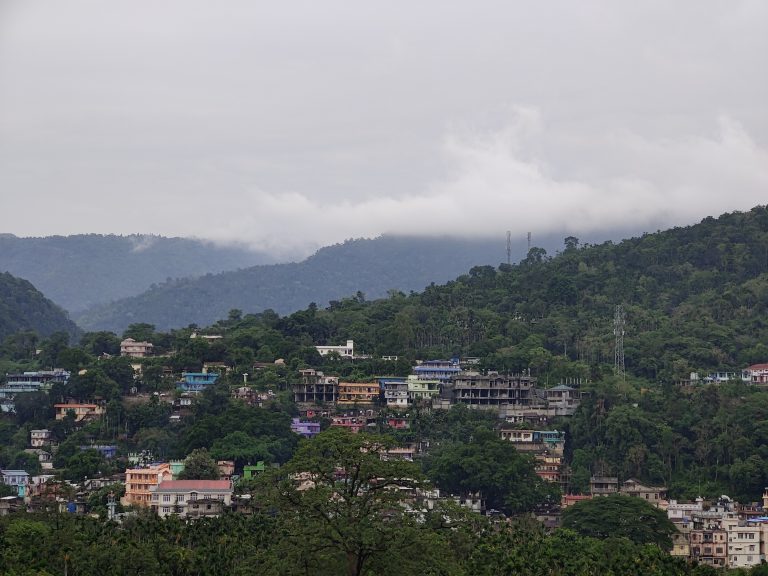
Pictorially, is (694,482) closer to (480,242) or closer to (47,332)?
(47,332)

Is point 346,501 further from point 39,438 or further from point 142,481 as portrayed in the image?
point 39,438

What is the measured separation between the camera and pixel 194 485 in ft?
178

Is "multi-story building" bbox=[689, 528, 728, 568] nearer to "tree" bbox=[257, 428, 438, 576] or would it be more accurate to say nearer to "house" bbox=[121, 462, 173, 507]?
"house" bbox=[121, 462, 173, 507]

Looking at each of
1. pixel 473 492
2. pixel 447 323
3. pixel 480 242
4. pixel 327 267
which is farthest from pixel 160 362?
pixel 480 242

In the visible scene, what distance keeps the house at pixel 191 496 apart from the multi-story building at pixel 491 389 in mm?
16235

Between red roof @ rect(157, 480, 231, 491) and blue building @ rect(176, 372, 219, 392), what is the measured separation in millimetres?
14685

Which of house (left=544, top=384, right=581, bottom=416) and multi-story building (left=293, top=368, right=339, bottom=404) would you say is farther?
multi-story building (left=293, top=368, right=339, bottom=404)

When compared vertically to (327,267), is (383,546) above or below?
below

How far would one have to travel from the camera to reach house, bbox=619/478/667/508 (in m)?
54.6

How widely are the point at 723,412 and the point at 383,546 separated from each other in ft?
117

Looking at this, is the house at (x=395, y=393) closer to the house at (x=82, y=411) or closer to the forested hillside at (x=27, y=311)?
the house at (x=82, y=411)

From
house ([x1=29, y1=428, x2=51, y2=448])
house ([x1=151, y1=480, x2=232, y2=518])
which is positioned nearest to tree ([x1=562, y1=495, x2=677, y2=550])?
house ([x1=151, y1=480, x2=232, y2=518])

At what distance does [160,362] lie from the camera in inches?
2844

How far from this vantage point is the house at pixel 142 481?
178 feet
